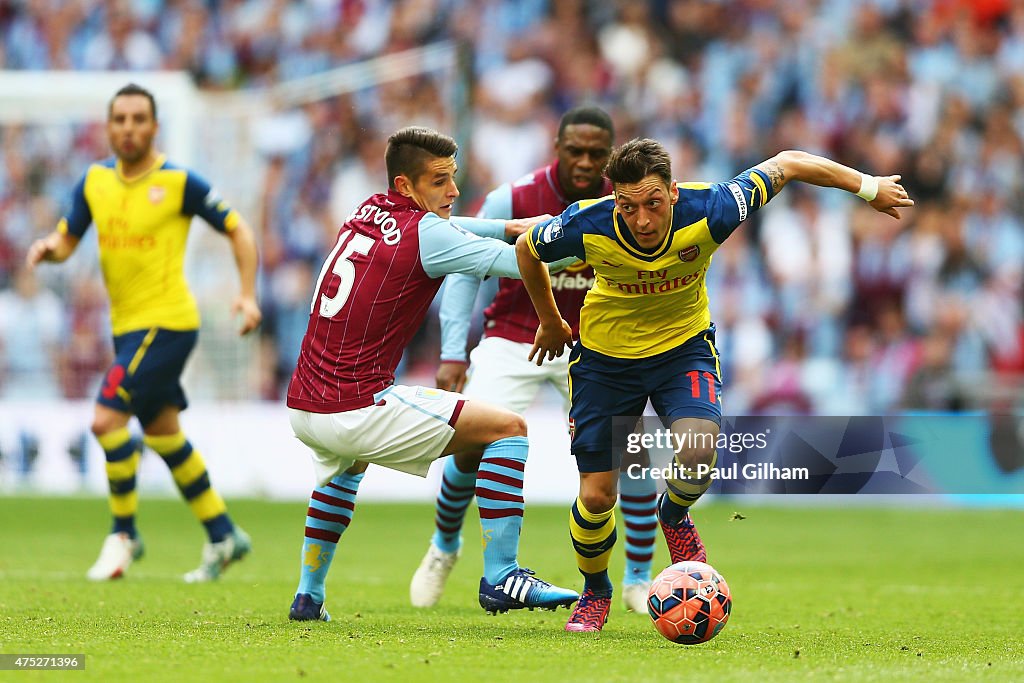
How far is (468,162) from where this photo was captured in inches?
721

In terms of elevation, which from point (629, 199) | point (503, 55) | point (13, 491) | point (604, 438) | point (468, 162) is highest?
point (503, 55)

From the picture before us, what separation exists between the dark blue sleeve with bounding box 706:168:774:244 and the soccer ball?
1451 millimetres

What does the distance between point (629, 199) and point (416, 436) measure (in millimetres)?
1386

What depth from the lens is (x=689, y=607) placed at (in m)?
6.06

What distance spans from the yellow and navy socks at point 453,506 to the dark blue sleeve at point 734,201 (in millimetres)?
2282

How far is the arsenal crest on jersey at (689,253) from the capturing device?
6371 millimetres

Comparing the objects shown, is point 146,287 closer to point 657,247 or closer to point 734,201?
point 657,247

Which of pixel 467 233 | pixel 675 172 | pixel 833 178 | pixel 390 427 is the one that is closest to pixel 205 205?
pixel 467 233

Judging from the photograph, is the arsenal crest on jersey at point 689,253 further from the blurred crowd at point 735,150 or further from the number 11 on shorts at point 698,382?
the blurred crowd at point 735,150

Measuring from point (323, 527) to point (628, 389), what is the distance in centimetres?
156

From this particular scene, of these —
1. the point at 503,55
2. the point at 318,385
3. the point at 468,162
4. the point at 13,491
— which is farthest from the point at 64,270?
the point at 318,385

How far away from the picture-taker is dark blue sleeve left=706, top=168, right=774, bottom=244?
6352 millimetres

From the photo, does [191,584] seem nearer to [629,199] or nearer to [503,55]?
[629,199]

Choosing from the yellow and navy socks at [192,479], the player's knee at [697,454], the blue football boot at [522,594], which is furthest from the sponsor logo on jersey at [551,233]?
the yellow and navy socks at [192,479]
